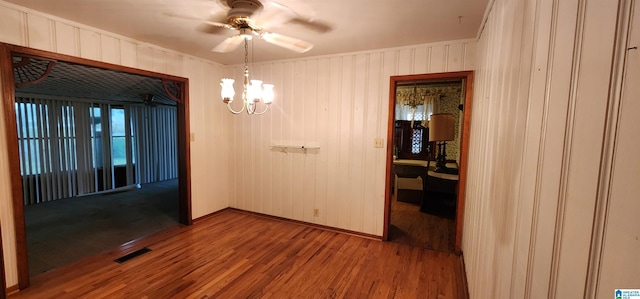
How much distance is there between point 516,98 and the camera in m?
1.05

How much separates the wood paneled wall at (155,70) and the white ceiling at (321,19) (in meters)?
0.13

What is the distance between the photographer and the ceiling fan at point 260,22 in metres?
1.86

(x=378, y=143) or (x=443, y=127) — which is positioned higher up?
(x=443, y=127)

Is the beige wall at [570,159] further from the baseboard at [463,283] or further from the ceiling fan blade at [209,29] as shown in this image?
the ceiling fan blade at [209,29]

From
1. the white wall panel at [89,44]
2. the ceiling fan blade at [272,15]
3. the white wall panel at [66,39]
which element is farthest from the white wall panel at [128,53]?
the ceiling fan blade at [272,15]

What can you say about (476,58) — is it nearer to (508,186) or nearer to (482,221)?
(482,221)

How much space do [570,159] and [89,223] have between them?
5306mm

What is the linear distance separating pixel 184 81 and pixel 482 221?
3.78m

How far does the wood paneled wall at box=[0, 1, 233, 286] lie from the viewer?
7.20ft

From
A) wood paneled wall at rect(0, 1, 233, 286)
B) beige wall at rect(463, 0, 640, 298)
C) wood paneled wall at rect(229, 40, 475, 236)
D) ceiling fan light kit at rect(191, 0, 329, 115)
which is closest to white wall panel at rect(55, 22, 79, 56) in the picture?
wood paneled wall at rect(0, 1, 233, 286)

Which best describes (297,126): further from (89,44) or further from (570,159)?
(570,159)

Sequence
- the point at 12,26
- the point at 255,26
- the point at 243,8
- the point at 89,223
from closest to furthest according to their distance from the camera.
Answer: the point at 243,8
the point at 255,26
the point at 12,26
the point at 89,223

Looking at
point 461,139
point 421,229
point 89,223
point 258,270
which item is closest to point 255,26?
point 258,270

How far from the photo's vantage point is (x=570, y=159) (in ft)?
2.17
